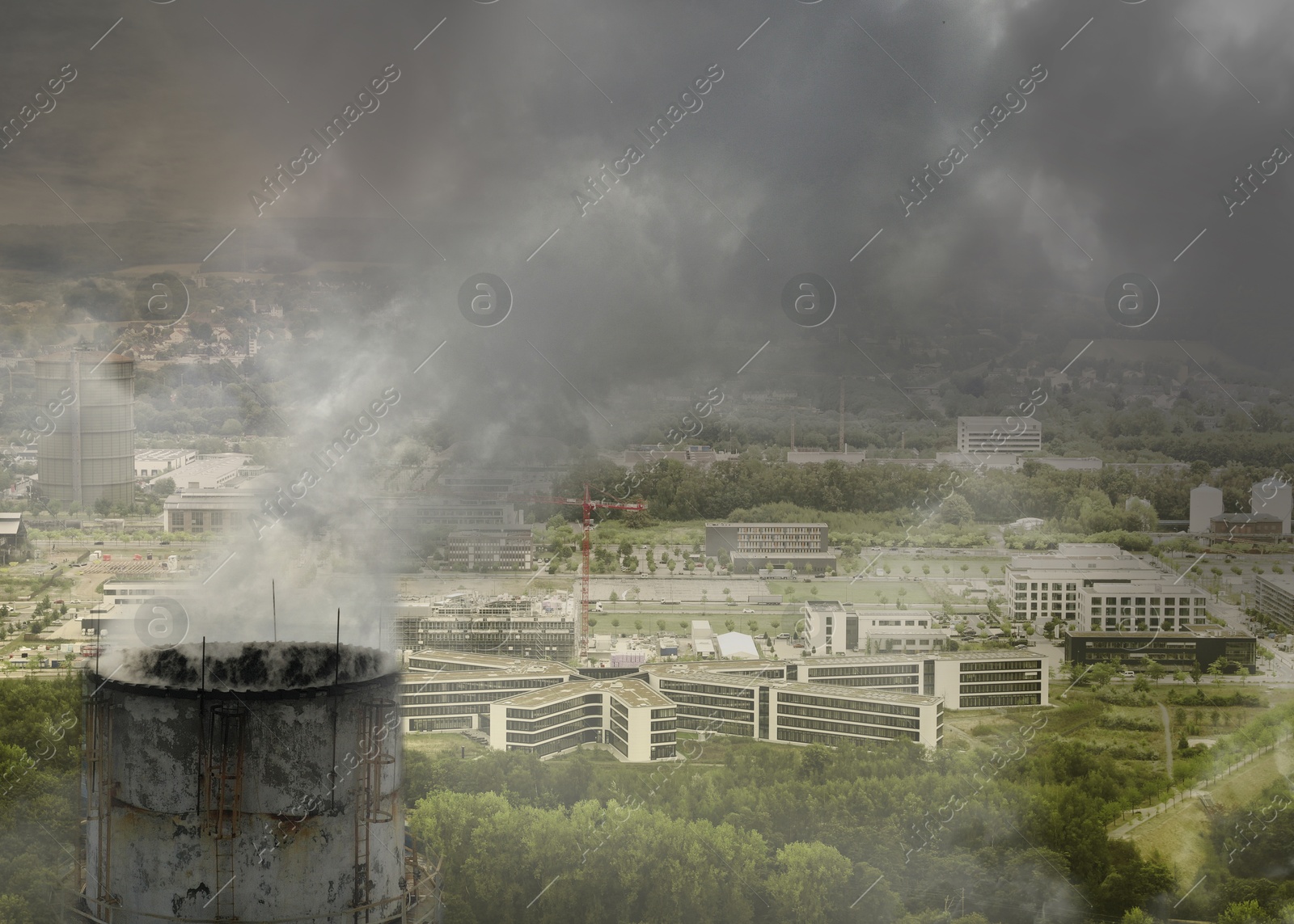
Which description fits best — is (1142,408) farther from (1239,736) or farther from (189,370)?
(189,370)

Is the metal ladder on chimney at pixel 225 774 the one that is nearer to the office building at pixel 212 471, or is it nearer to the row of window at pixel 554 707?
the row of window at pixel 554 707

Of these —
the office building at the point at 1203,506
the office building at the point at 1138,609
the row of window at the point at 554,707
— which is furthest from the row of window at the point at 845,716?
the office building at the point at 1203,506

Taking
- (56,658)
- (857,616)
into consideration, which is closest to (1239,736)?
(857,616)

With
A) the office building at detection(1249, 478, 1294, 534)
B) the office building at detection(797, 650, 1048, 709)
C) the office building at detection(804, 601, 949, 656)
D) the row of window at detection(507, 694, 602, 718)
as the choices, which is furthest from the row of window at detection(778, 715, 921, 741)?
the office building at detection(1249, 478, 1294, 534)

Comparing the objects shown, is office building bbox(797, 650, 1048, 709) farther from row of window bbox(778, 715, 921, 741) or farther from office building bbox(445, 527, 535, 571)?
office building bbox(445, 527, 535, 571)

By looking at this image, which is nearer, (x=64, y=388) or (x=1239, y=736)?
(x=1239, y=736)

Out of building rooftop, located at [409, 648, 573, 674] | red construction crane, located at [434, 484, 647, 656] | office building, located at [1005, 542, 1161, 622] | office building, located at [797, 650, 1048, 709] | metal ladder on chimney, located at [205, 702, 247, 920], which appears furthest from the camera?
office building, located at [1005, 542, 1161, 622]
